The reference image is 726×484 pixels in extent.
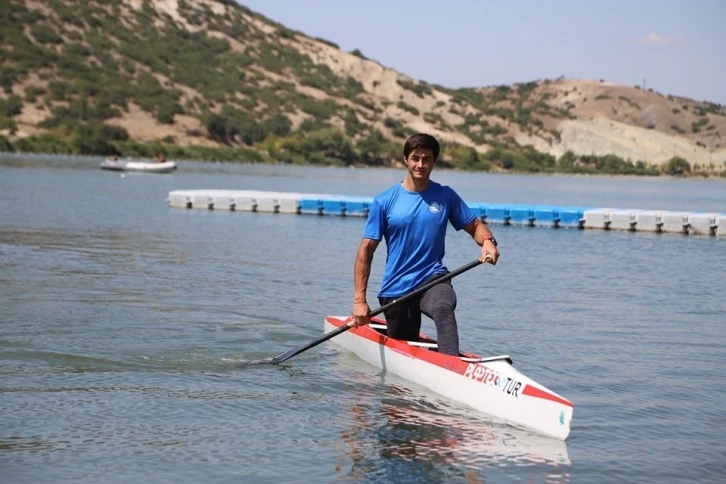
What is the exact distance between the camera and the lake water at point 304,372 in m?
8.61

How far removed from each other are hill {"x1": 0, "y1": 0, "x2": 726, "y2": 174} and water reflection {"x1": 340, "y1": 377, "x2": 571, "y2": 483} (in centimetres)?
8474

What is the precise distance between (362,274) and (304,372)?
2139mm

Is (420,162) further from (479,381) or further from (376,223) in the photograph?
(479,381)

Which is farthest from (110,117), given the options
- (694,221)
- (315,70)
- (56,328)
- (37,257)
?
(56,328)

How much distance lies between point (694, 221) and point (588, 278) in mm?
15522

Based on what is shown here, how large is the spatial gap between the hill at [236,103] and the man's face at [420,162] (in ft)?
278

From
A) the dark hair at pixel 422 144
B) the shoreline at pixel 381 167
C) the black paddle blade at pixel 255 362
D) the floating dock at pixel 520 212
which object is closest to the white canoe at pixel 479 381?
the black paddle blade at pixel 255 362

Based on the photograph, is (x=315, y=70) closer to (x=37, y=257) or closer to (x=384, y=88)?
(x=384, y=88)

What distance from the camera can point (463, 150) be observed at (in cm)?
12481

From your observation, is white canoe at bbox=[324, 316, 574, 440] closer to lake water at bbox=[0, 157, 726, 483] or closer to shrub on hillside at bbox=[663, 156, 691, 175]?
lake water at bbox=[0, 157, 726, 483]

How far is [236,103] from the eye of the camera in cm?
11662

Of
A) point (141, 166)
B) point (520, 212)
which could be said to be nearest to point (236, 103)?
point (141, 166)

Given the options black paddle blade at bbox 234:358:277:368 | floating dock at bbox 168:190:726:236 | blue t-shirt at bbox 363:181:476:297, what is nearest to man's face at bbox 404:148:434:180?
blue t-shirt at bbox 363:181:476:297

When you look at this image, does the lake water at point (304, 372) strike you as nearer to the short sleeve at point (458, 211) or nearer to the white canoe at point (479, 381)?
the white canoe at point (479, 381)
